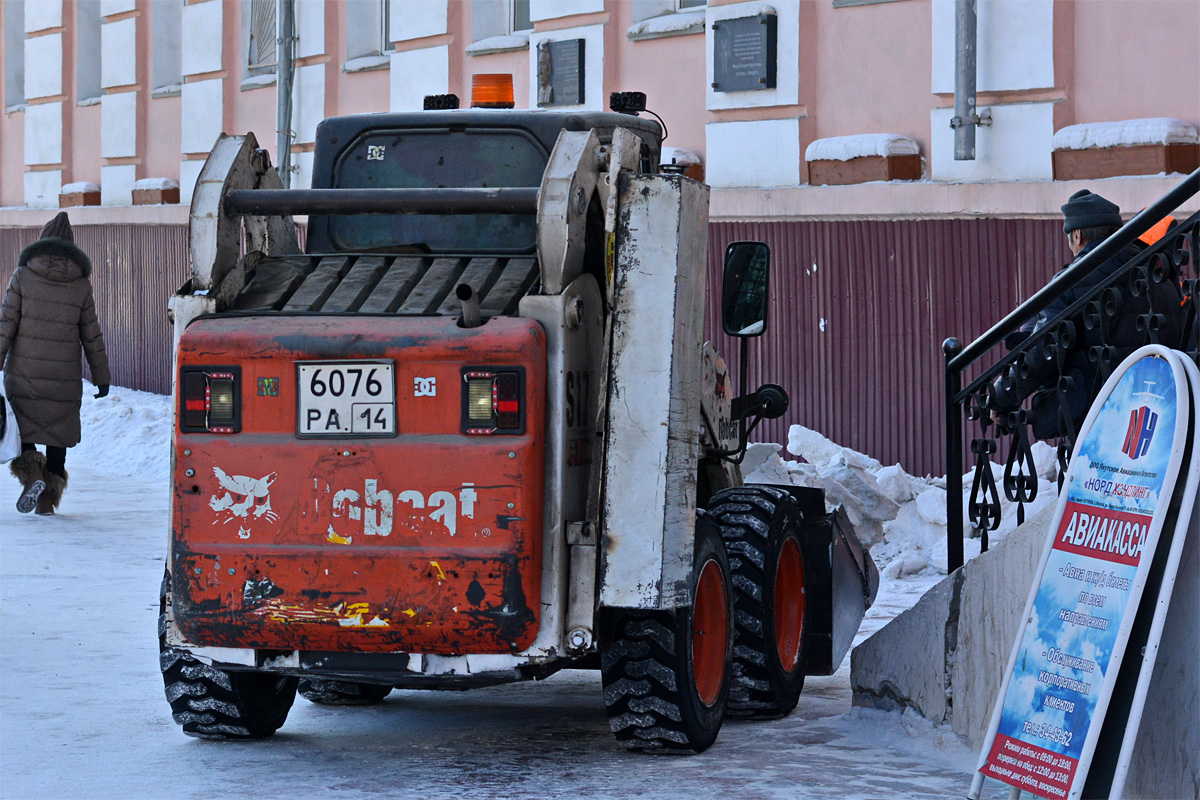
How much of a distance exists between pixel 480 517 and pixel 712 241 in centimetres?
858

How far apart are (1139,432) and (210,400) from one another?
9.48ft

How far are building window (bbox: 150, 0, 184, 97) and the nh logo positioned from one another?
16.7m

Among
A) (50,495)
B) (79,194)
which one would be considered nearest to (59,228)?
(50,495)

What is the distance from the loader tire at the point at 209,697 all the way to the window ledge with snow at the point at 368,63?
11.5 m

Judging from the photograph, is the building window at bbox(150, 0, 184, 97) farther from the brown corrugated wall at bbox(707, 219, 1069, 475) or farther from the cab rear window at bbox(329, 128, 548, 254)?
the cab rear window at bbox(329, 128, 548, 254)

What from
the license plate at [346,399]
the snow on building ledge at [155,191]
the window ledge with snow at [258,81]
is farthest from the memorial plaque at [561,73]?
the license plate at [346,399]

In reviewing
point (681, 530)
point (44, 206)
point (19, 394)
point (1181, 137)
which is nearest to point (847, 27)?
point (1181, 137)

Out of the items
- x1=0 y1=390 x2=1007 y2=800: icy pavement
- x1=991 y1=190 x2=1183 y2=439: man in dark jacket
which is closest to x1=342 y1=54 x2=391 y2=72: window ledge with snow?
x1=0 y1=390 x2=1007 y2=800: icy pavement

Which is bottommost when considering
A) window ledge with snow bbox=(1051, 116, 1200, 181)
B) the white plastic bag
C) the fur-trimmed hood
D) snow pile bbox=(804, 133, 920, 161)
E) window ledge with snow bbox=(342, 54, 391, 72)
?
the white plastic bag

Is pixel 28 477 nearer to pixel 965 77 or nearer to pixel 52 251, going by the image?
pixel 52 251

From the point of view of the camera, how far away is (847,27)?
492 inches

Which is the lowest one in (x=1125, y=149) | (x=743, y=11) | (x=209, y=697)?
(x=209, y=697)

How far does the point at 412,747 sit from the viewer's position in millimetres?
6074

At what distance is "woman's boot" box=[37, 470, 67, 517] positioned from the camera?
1241cm
